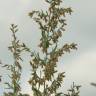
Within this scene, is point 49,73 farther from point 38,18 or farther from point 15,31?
point 15,31

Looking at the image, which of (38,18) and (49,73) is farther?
(38,18)

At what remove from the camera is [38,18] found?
2223cm

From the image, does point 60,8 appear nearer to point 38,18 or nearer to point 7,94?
point 38,18

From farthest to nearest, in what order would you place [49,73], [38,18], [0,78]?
1. [0,78]
2. [38,18]
3. [49,73]

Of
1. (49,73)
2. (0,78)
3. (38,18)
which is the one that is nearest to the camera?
(49,73)

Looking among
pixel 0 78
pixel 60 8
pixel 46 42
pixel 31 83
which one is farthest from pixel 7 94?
pixel 60 8

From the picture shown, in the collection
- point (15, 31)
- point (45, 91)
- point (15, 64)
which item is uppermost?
point (15, 31)

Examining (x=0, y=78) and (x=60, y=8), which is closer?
(x=60, y=8)

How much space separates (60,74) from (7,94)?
3.93m

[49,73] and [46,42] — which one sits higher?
[46,42]

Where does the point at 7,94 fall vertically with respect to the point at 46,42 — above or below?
below

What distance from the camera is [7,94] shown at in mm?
23281

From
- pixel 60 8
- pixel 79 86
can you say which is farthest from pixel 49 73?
pixel 60 8

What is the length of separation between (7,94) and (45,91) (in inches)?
131
